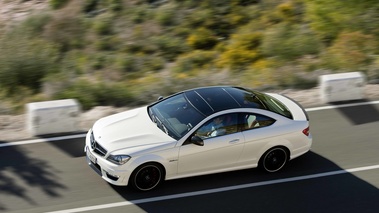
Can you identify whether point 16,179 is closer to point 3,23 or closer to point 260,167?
point 260,167

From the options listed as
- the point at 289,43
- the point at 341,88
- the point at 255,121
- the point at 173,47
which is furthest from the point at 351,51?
the point at 255,121

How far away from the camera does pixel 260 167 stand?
38.1 ft

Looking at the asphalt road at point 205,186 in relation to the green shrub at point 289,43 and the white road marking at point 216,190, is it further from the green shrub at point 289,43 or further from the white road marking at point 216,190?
the green shrub at point 289,43

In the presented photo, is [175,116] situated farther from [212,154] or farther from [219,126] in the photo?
[212,154]

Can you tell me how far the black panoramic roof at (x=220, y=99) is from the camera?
1119 centimetres

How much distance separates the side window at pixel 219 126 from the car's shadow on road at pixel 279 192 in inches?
37.0

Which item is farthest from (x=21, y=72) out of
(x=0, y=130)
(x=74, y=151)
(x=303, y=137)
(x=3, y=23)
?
(x=303, y=137)

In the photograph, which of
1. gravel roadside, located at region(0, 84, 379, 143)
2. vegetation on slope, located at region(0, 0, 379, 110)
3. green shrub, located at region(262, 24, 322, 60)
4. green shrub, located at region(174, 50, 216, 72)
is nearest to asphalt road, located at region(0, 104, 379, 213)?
gravel roadside, located at region(0, 84, 379, 143)

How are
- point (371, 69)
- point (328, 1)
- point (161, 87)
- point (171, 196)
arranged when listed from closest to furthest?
point (171, 196) → point (161, 87) → point (371, 69) → point (328, 1)

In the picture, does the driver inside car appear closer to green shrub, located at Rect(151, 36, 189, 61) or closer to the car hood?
the car hood

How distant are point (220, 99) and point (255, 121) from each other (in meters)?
0.74

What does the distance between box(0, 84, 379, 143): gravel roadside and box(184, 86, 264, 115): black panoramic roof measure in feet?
10.3

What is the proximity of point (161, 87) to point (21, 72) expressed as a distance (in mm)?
4176

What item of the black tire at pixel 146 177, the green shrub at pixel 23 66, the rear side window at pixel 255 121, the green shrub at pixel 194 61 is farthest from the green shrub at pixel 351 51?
the black tire at pixel 146 177
